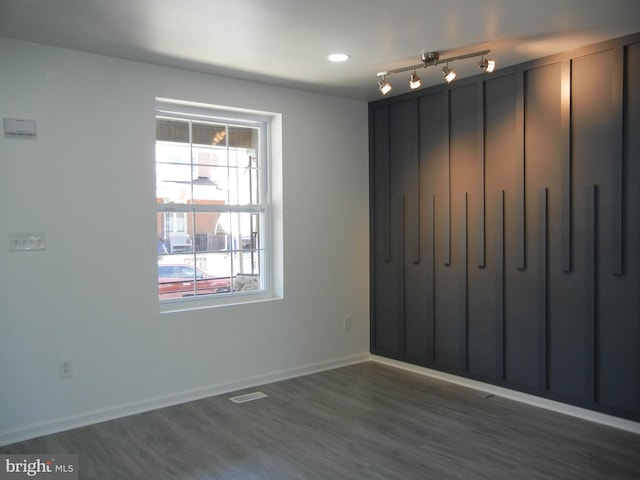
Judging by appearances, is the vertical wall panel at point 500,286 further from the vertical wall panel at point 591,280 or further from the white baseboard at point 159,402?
the white baseboard at point 159,402

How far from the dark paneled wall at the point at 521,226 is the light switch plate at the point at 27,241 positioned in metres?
2.83

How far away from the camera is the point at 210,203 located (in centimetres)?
421

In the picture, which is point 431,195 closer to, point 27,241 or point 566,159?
point 566,159

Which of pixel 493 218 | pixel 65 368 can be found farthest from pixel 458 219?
pixel 65 368

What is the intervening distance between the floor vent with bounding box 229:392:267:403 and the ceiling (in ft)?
8.06

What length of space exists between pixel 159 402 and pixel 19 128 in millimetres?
2051

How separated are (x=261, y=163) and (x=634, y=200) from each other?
278cm

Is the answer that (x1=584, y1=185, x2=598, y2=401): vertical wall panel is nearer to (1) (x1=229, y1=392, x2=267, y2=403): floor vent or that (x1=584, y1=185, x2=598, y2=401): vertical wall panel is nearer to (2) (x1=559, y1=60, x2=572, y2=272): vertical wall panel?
(2) (x1=559, y1=60, x2=572, y2=272): vertical wall panel

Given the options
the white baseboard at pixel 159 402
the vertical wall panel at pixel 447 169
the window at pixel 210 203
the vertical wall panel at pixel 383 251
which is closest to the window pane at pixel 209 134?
the window at pixel 210 203

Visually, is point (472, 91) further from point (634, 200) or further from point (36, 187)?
point (36, 187)

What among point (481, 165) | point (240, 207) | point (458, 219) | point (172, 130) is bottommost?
point (458, 219)

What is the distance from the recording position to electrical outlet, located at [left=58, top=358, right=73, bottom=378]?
11.2ft

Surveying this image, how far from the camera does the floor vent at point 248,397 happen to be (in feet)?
13.0

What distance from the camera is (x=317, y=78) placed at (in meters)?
4.16
